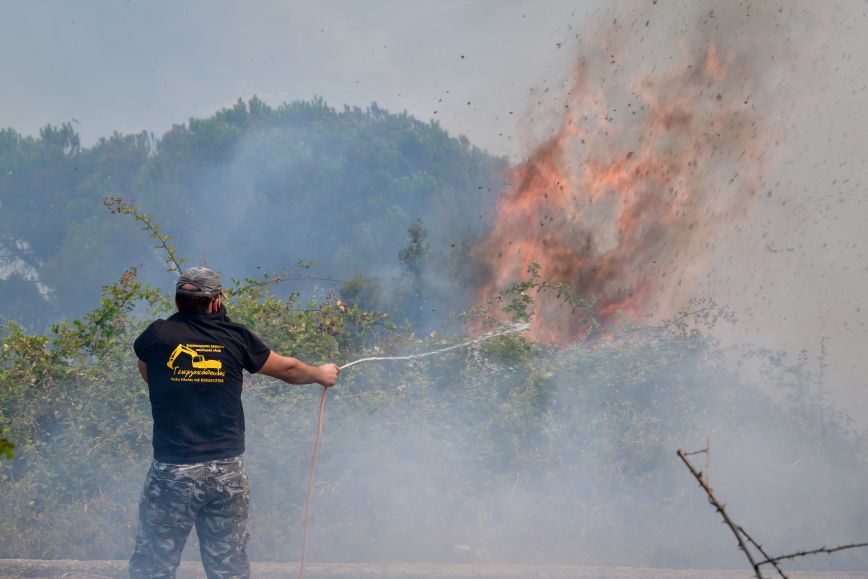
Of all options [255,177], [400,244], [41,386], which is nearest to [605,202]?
[41,386]

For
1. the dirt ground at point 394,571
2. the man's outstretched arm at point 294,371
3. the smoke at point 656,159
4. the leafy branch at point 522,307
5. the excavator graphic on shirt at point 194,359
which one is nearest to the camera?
the excavator graphic on shirt at point 194,359

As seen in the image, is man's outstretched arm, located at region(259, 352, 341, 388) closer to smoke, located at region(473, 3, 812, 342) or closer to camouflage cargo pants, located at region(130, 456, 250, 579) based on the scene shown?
camouflage cargo pants, located at region(130, 456, 250, 579)

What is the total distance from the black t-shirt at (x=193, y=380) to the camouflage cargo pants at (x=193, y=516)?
0.08 meters

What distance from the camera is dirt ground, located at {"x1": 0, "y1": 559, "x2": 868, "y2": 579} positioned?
19.9 ft

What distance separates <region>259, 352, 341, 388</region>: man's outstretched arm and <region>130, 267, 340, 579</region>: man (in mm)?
79

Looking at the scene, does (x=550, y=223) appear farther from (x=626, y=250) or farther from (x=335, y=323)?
(x=335, y=323)

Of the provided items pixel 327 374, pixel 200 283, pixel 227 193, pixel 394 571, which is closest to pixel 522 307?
pixel 394 571

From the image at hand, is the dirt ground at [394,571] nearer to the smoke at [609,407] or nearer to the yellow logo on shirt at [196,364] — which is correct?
the smoke at [609,407]

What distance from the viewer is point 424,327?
17.5m

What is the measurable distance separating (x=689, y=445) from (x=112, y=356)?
16.7ft

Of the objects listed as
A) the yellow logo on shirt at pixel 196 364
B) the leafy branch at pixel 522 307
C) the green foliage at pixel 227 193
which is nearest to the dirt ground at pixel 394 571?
the yellow logo on shirt at pixel 196 364

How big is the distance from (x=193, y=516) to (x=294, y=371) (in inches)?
34.5

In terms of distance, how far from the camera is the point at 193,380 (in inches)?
172

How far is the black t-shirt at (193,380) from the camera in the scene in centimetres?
436
